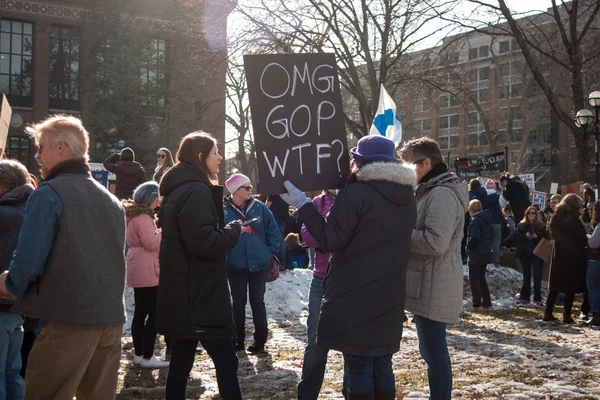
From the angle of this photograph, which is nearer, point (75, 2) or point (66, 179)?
point (66, 179)

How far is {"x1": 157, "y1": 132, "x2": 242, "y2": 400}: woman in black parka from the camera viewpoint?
4.52 m

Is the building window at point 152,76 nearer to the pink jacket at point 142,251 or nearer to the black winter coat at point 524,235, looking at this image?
the black winter coat at point 524,235

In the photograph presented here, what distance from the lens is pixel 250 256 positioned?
8344 millimetres

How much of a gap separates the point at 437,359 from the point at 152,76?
117ft

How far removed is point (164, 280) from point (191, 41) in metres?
33.8

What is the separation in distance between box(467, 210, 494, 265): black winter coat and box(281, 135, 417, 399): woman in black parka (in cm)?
894

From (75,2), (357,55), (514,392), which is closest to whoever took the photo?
(514,392)

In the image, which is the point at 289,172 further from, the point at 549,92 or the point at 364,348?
the point at 549,92

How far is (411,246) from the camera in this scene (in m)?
4.83

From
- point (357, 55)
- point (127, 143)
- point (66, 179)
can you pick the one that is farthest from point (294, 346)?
point (127, 143)

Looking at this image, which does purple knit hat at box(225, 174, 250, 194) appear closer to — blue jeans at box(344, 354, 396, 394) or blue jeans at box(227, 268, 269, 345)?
blue jeans at box(227, 268, 269, 345)

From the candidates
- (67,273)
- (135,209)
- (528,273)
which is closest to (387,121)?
(135,209)

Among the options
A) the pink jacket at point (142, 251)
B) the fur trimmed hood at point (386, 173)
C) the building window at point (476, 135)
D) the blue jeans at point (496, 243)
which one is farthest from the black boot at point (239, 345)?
the building window at point (476, 135)

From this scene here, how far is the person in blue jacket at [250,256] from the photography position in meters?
8.31
